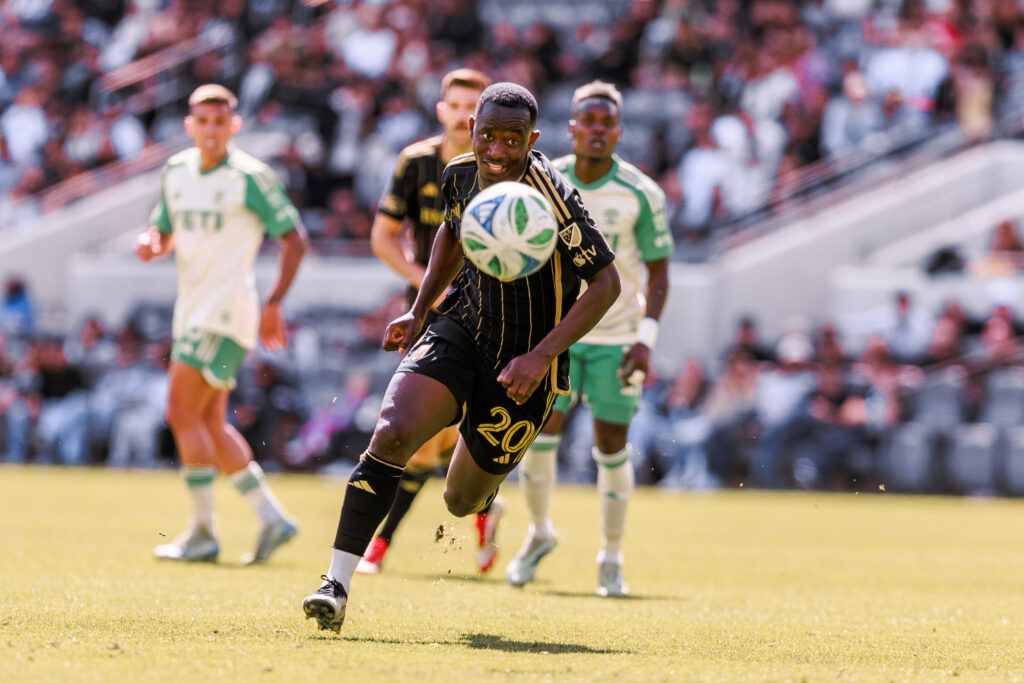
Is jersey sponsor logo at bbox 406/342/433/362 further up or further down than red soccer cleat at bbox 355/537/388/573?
further up

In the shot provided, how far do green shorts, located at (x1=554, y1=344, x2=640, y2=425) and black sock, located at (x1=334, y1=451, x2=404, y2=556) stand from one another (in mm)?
2453

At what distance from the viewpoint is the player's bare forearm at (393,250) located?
28.6 ft

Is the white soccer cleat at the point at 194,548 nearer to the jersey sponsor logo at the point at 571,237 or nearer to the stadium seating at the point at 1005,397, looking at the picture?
the jersey sponsor logo at the point at 571,237

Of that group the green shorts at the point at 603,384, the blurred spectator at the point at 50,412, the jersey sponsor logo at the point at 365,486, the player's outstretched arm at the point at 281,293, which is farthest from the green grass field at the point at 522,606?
the blurred spectator at the point at 50,412

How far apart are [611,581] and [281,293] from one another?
2821 millimetres

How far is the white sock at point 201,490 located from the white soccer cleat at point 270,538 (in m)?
0.38

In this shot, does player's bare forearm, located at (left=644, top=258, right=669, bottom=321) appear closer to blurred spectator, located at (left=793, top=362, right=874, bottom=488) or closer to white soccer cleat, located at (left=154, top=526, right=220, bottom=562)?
white soccer cleat, located at (left=154, top=526, right=220, bottom=562)

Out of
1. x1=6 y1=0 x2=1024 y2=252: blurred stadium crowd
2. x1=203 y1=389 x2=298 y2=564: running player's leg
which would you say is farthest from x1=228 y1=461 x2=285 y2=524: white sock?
x1=6 y1=0 x2=1024 y2=252: blurred stadium crowd

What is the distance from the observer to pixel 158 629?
5.93 meters

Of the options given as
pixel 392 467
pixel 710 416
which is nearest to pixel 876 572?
pixel 392 467

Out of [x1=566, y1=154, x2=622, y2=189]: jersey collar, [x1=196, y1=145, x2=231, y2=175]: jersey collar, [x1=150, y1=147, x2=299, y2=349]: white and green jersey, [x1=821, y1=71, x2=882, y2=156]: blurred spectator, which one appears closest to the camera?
[x1=566, y1=154, x2=622, y2=189]: jersey collar

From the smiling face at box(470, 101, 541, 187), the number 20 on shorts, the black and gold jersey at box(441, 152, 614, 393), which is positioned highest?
the smiling face at box(470, 101, 541, 187)

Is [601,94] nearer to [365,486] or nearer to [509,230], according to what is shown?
[509,230]

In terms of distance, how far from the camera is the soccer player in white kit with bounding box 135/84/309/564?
31.1 feet
